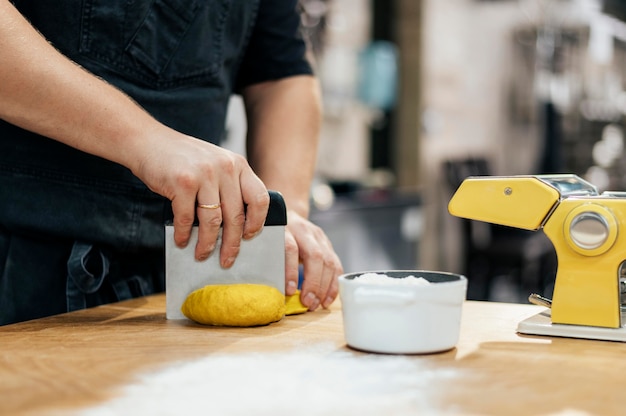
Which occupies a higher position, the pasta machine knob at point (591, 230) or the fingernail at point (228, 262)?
the pasta machine knob at point (591, 230)

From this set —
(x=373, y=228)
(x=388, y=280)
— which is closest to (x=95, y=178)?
(x=388, y=280)

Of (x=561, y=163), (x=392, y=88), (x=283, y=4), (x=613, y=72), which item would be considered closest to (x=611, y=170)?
(x=561, y=163)

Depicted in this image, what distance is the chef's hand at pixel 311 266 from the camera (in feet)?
3.90

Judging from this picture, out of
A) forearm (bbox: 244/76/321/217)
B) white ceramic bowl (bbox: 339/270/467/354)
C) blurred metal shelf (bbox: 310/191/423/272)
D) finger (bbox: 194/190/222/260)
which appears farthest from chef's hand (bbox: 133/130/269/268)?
blurred metal shelf (bbox: 310/191/423/272)

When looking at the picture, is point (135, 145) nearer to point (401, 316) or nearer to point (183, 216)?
point (183, 216)

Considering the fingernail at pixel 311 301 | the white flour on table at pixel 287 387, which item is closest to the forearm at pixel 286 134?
the fingernail at pixel 311 301

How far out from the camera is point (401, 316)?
854 millimetres

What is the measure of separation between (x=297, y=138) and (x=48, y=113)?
0.60 m

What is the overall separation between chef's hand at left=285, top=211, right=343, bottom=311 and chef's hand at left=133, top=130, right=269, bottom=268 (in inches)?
5.7

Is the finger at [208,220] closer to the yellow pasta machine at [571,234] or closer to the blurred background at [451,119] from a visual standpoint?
the yellow pasta machine at [571,234]

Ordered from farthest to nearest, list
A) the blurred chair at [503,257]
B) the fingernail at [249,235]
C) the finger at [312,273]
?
the blurred chair at [503,257] < the finger at [312,273] < the fingernail at [249,235]

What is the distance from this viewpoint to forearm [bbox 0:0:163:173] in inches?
39.1

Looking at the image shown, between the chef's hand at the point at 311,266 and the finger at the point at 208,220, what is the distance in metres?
0.17

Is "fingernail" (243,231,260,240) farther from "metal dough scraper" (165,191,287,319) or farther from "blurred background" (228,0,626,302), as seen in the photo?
"blurred background" (228,0,626,302)
